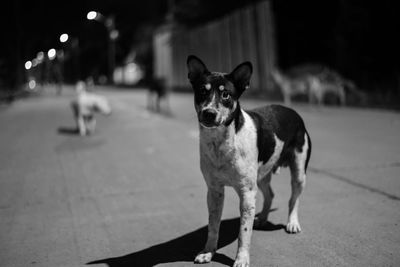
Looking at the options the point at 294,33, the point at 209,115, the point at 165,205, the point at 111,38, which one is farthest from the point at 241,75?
the point at 111,38

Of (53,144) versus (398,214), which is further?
(53,144)

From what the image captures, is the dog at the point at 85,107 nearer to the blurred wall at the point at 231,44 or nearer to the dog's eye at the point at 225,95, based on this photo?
the blurred wall at the point at 231,44

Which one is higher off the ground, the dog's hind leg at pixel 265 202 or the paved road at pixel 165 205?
the dog's hind leg at pixel 265 202

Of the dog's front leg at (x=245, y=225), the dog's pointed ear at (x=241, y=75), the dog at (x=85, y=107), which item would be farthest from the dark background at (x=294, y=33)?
the dog's front leg at (x=245, y=225)

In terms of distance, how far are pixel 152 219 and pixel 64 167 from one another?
12.6 ft

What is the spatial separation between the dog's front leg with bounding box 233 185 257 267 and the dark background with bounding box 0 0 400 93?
3.82 metres

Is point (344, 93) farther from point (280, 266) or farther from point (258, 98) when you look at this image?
point (280, 266)

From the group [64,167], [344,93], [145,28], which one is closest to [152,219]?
[64,167]

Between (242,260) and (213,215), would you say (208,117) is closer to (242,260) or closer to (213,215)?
(213,215)

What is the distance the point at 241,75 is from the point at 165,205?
2422 millimetres

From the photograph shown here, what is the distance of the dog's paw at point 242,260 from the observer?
386 cm

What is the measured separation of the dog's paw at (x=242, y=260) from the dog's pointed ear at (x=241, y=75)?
1332mm

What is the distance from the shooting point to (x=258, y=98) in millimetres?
22156

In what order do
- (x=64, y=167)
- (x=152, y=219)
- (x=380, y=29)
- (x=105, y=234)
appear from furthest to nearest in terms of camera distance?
(x=380, y=29), (x=64, y=167), (x=152, y=219), (x=105, y=234)
